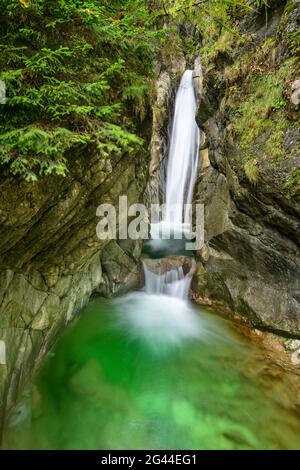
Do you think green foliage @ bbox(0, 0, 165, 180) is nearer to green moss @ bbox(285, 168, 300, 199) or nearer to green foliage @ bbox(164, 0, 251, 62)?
green foliage @ bbox(164, 0, 251, 62)

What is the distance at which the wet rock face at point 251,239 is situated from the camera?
5.40m

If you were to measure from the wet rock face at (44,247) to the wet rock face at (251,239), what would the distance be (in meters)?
2.70

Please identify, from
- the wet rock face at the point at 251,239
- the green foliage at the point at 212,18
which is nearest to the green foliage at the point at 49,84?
the green foliage at the point at 212,18

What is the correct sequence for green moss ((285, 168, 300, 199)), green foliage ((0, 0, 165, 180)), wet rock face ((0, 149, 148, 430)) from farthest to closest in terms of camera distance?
green moss ((285, 168, 300, 199)) < wet rock face ((0, 149, 148, 430)) < green foliage ((0, 0, 165, 180))

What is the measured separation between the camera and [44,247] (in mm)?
3928

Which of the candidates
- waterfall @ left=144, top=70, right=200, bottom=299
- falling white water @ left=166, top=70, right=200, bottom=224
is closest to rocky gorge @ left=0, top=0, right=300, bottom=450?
waterfall @ left=144, top=70, right=200, bottom=299

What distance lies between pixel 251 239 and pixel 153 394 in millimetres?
3960

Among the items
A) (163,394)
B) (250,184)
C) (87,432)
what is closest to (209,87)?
(250,184)

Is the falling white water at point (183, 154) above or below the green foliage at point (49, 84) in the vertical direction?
above

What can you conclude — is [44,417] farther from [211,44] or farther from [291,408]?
[211,44]

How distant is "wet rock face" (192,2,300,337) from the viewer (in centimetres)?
540

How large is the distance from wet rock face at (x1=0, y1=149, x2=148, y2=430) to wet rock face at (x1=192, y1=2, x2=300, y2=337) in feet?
8.85

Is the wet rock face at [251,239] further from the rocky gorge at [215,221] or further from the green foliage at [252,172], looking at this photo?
the green foliage at [252,172]
